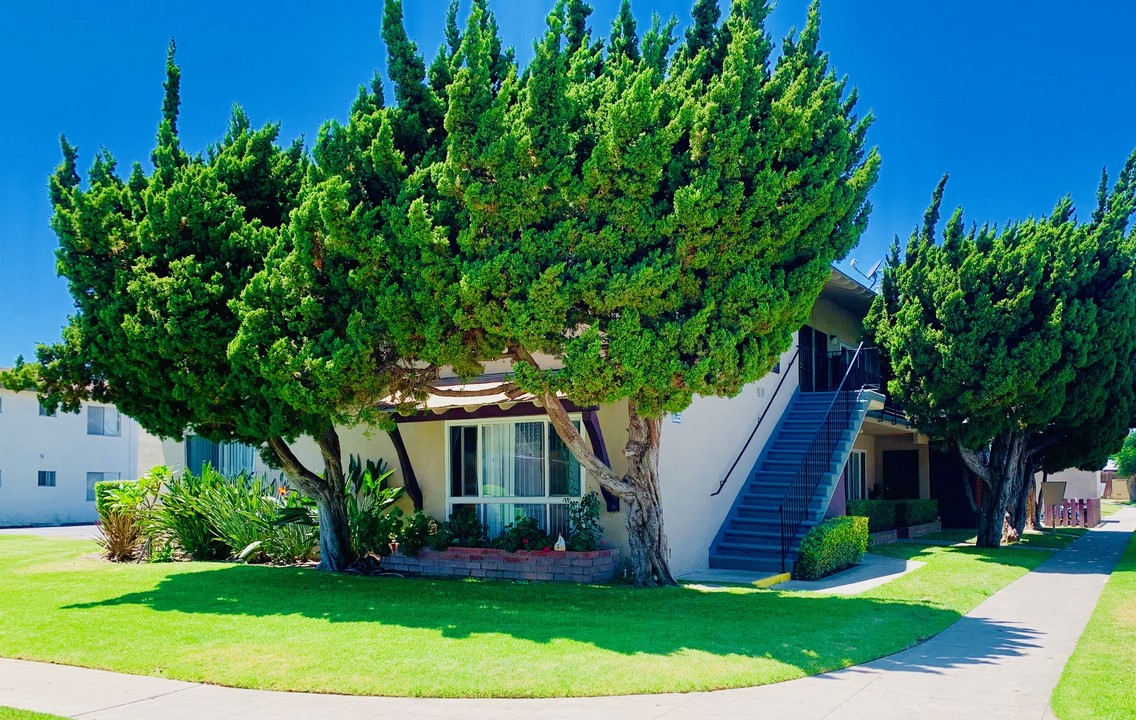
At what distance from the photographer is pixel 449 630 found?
9.19m

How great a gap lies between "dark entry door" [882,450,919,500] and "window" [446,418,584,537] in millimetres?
16758

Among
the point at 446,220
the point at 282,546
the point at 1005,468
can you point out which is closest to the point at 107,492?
the point at 282,546

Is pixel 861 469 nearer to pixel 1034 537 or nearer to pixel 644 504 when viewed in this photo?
pixel 1034 537

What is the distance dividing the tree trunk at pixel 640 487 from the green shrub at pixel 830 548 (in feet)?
9.38

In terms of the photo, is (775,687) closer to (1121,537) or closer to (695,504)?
(695,504)

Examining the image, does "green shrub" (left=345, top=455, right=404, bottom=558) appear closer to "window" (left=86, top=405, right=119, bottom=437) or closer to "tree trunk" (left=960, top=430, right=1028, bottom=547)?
"tree trunk" (left=960, top=430, right=1028, bottom=547)

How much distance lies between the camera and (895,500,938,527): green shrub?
78.5ft

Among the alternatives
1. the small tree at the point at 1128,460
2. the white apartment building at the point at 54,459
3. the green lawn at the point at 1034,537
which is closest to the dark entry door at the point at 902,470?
the green lawn at the point at 1034,537

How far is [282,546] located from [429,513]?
2548 millimetres

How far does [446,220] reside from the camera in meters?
10.5

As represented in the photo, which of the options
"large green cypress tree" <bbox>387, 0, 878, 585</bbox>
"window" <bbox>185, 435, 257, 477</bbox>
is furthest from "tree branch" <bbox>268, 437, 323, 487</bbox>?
"window" <bbox>185, 435, 257, 477</bbox>

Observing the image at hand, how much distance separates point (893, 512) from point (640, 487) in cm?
1333

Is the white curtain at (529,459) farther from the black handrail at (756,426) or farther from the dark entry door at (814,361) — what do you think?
the dark entry door at (814,361)

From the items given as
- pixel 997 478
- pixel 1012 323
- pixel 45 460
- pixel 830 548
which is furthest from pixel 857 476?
pixel 45 460
